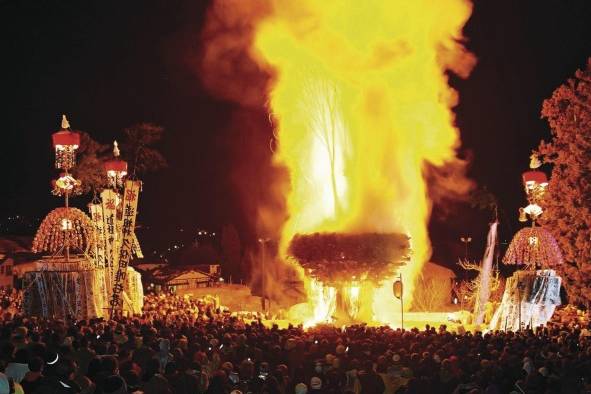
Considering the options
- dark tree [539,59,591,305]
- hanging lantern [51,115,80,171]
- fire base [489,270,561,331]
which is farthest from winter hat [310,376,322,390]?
dark tree [539,59,591,305]

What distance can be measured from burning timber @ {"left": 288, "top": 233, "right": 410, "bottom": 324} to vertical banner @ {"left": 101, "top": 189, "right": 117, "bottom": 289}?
5.87m

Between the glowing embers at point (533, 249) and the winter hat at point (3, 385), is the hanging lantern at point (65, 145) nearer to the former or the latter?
the winter hat at point (3, 385)

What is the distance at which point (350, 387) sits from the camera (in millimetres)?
9438

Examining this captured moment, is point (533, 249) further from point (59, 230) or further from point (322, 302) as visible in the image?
Answer: point (59, 230)

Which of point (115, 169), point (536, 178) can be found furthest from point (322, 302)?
point (536, 178)

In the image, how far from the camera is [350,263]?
73.1 ft

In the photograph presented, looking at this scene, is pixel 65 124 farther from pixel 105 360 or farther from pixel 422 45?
pixel 422 45

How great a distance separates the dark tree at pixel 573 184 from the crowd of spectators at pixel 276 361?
367 inches

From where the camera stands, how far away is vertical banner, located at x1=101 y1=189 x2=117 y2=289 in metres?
21.8

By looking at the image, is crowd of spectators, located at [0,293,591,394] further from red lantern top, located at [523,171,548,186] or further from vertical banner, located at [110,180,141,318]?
red lantern top, located at [523,171,548,186]

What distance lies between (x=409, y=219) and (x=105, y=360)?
74.9ft

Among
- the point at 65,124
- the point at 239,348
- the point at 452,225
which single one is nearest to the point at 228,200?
the point at 452,225

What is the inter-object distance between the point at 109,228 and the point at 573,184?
15.8 meters

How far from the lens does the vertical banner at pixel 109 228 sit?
21797 millimetres
